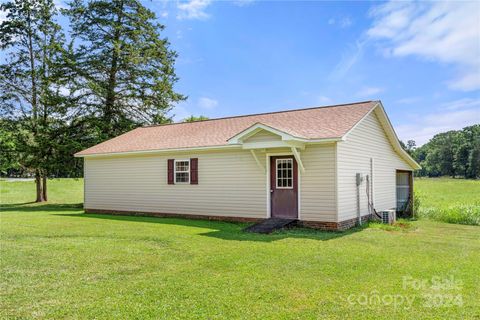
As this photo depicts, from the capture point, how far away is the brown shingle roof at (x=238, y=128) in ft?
35.3

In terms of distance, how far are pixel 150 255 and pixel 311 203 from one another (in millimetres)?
5271

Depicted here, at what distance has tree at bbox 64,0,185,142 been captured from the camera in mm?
21297

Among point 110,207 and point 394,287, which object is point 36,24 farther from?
point 394,287

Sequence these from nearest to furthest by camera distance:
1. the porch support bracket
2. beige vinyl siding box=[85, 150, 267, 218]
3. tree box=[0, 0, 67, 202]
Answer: the porch support bracket, beige vinyl siding box=[85, 150, 267, 218], tree box=[0, 0, 67, 202]

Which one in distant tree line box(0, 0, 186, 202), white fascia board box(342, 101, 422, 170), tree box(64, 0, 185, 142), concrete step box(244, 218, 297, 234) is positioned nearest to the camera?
concrete step box(244, 218, 297, 234)

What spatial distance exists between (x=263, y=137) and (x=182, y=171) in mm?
4062

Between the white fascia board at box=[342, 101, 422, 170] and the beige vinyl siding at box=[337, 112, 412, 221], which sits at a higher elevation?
the white fascia board at box=[342, 101, 422, 170]

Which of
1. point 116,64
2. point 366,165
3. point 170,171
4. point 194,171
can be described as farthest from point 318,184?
point 116,64

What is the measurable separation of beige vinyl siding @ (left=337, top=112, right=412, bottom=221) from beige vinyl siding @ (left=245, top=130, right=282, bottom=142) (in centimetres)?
182

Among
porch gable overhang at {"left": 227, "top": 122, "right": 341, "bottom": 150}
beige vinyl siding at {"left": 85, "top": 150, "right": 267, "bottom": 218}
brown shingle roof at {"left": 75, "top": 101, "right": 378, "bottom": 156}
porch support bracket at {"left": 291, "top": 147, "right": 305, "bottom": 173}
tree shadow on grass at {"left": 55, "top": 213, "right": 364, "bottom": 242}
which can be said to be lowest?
tree shadow on grass at {"left": 55, "top": 213, "right": 364, "bottom": 242}

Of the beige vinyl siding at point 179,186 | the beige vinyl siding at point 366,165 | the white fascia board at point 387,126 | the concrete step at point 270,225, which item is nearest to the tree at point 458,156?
the white fascia board at point 387,126

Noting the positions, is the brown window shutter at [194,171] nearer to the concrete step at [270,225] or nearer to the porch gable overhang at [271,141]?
the porch gable overhang at [271,141]

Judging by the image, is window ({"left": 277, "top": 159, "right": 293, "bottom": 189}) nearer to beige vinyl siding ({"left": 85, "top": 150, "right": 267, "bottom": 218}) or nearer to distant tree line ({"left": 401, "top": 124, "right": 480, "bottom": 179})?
beige vinyl siding ({"left": 85, "top": 150, "right": 267, "bottom": 218})

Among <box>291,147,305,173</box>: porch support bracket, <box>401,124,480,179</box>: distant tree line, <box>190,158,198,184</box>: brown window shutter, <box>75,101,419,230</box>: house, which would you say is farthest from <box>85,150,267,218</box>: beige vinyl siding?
<box>401,124,480,179</box>: distant tree line
